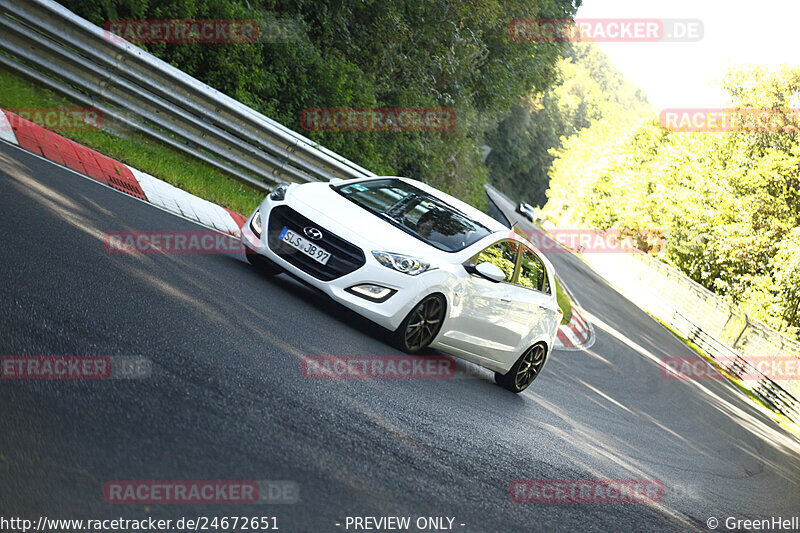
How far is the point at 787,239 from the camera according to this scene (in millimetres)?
35812

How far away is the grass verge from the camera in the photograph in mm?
10125

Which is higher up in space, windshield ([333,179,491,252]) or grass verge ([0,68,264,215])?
windshield ([333,179,491,252])

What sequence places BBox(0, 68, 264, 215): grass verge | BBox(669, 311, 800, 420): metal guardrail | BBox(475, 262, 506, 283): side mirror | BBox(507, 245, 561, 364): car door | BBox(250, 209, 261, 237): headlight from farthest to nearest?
BBox(669, 311, 800, 420): metal guardrail, BBox(0, 68, 264, 215): grass verge, BBox(507, 245, 561, 364): car door, BBox(250, 209, 261, 237): headlight, BBox(475, 262, 506, 283): side mirror

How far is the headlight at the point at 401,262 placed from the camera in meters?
7.25

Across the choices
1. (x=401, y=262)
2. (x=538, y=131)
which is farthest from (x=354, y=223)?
(x=538, y=131)

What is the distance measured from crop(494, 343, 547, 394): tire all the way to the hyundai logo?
2.84m

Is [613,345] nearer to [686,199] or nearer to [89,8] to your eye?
[89,8]

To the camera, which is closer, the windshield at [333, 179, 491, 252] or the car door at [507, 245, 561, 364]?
the windshield at [333, 179, 491, 252]

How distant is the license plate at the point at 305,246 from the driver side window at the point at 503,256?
1.83m

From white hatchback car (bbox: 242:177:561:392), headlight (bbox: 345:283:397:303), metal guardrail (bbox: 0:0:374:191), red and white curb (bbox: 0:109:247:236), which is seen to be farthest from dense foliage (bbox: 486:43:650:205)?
headlight (bbox: 345:283:397:303)

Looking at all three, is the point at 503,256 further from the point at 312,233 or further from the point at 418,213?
the point at 312,233

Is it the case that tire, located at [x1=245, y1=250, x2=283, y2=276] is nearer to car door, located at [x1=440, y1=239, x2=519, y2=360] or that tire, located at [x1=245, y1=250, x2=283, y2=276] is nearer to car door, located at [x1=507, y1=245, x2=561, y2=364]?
car door, located at [x1=440, y1=239, x2=519, y2=360]

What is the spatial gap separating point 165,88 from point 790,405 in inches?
795

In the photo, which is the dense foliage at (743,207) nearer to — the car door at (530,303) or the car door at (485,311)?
the car door at (530,303)
